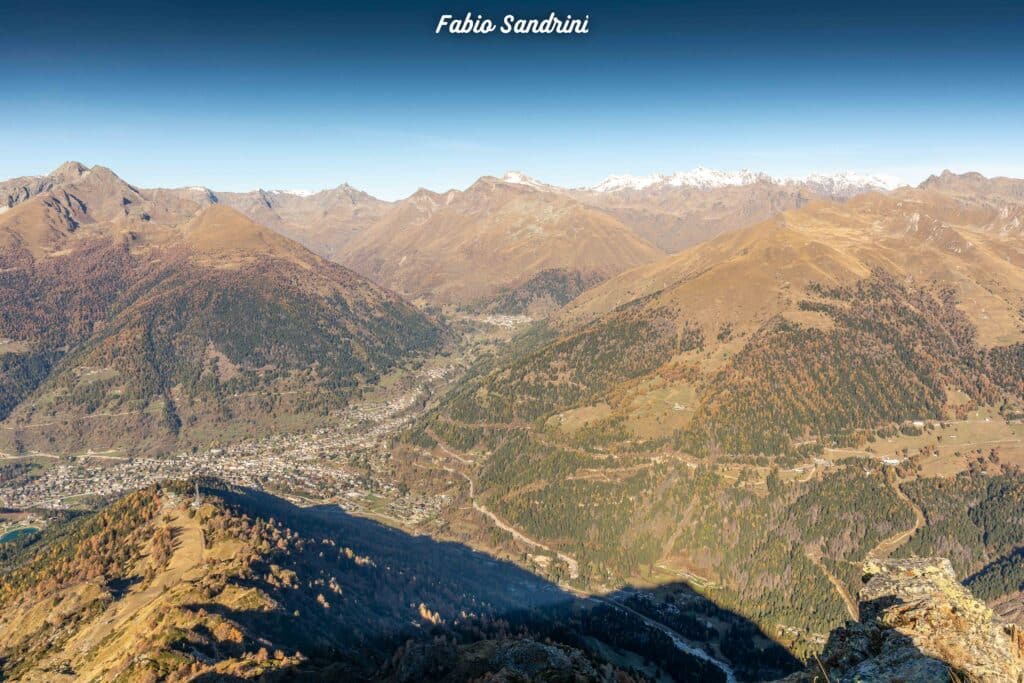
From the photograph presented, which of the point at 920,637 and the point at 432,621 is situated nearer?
the point at 920,637

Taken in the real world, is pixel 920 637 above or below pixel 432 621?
above

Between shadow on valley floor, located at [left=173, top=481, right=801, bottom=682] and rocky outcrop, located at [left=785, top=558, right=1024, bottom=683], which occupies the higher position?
rocky outcrop, located at [left=785, top=558, right=1024, bottom=683]

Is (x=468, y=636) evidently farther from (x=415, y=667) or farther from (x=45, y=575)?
(x=45, y=575)

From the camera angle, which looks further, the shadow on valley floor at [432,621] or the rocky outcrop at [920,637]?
the shadow on valley floor at [432,621]

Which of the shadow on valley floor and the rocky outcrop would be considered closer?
the rocky outcrop
